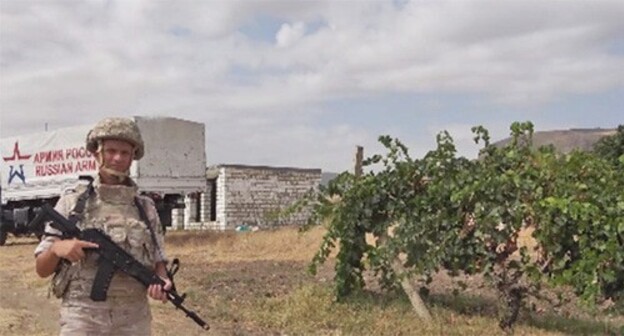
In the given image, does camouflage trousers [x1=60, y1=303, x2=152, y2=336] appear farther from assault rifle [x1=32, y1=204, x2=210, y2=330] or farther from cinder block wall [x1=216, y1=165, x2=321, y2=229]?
cinder block wall [x1=216, y1=165, x2=321, y2=229]

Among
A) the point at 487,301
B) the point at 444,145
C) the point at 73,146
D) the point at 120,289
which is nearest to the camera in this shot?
the point at 120,289

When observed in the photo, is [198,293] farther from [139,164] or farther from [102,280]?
[139,164]

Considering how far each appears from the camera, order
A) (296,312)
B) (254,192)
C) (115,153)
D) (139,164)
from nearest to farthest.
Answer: (115,153) < (296,312) < (139,164) < (254,192)

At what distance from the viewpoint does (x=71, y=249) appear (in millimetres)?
3535

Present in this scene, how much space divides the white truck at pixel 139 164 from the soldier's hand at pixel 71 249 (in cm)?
1617

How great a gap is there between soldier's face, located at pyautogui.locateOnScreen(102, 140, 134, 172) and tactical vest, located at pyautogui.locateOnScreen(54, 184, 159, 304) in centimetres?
9

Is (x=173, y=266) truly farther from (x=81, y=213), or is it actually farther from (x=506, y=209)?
(x=506, y=209)

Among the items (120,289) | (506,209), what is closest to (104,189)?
(120,289)

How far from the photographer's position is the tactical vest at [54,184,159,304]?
3.67 metres

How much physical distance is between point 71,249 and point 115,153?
484mm

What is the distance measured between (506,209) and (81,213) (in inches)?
187

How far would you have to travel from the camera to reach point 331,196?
9102 mm

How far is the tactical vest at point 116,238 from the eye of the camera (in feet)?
12.0

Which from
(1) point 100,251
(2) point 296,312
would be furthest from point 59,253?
(2) point 296,312
